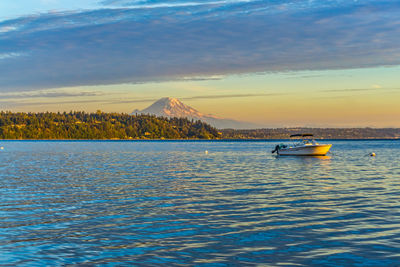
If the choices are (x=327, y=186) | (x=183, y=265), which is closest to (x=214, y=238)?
(x=183, y=265)

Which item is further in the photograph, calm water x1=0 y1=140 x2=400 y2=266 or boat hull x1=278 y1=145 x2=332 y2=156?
boat hull x1=278 y1=145 x2=332 y2=156

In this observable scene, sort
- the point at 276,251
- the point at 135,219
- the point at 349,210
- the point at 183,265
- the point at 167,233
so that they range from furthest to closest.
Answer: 1. the point at 349,210
2. the point at 135,219
3. the point at 167,233
4. the point at 276,251
5. the point at 183,265

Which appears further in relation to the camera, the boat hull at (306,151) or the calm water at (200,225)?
the boat hull at (306,151)

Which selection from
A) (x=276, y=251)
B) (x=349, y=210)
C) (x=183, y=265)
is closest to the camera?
(x=183, y=265)

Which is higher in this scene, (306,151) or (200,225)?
(306,151)

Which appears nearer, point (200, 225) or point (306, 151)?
point (200, 225)

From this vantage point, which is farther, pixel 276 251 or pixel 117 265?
pixel 276 251

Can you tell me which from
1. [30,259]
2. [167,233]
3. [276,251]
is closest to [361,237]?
[276,251]

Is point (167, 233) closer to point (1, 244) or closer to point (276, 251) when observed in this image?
point (276, 251)

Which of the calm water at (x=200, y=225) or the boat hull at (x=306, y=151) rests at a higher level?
the boat hull at (x=306, y=151)

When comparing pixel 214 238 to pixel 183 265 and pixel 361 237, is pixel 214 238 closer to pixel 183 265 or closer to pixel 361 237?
pixel 183 265

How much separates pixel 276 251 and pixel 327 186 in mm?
25679

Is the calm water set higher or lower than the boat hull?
lower

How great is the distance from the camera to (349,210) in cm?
2752
